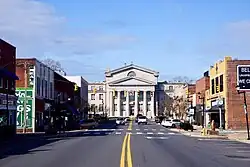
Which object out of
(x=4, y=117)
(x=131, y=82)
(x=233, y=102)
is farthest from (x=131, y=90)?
(x=4, y=117)

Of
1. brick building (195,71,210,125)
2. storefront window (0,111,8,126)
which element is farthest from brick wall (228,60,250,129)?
storefront window (0,111,8,126)

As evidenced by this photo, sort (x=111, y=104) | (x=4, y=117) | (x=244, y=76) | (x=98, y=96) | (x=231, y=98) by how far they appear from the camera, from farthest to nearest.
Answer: (x=98, y=96) < (x=111, y=104) < (x=231, y=98) < (x=4, y=117) < (x=244, y=76)

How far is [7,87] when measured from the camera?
178ft

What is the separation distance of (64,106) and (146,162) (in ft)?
200

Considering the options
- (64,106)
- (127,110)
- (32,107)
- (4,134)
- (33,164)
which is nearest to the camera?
(33,164)

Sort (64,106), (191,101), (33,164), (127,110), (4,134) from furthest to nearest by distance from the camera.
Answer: (127,110) → (191,101) → (64,106) → (4,134) → (33,164)

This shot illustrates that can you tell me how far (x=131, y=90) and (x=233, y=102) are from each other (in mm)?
109043

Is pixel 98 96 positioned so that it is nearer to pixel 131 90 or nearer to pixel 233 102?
pixel 131 90

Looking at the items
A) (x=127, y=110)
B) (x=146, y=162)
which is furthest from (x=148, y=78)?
(x=146, y=162)

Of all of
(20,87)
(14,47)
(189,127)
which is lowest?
(189,127)

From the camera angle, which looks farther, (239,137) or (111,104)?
(111,104)

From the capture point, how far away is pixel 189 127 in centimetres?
7056

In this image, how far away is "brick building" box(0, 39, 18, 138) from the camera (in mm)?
51178

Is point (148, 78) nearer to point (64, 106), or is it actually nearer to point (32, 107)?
point (64, 106)
